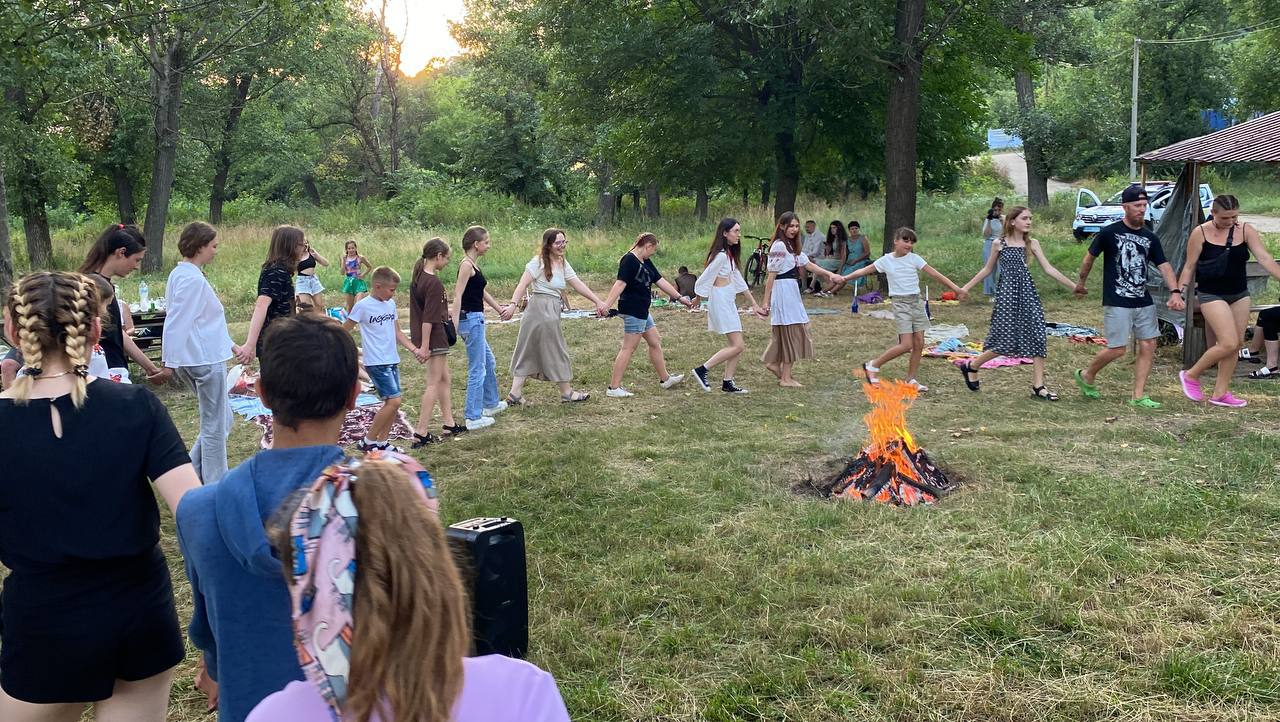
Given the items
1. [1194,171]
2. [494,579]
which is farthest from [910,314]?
[494,579]

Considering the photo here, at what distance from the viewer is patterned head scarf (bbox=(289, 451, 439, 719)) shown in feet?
5.12

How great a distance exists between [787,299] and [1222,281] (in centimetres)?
401

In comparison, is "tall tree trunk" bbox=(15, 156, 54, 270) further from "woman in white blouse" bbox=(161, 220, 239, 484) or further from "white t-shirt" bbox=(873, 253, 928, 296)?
"white t-shirt" bbox=(873, 253, 928, 296)

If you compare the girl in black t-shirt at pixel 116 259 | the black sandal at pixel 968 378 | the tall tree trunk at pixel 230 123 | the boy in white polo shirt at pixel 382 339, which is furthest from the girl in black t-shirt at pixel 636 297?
the tall tree trunk at pixel 230 123

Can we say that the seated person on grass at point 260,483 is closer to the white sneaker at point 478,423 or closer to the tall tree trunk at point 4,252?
the white sneaker at point 478,423

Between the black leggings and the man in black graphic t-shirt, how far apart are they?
2216mm

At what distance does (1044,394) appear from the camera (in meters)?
9.55

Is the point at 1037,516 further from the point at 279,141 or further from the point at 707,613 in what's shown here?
the point at 279,141

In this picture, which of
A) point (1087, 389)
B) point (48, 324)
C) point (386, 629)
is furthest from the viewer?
point (1087, 389)

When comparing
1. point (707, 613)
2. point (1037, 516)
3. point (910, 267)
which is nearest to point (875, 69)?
point (910, 267)

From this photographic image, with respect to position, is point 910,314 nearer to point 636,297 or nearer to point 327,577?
point 636,297

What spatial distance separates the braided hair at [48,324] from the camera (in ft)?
8.66

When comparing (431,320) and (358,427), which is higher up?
(431,320)

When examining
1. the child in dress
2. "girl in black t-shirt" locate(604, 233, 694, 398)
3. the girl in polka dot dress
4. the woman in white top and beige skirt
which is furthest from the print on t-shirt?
the child in dress
